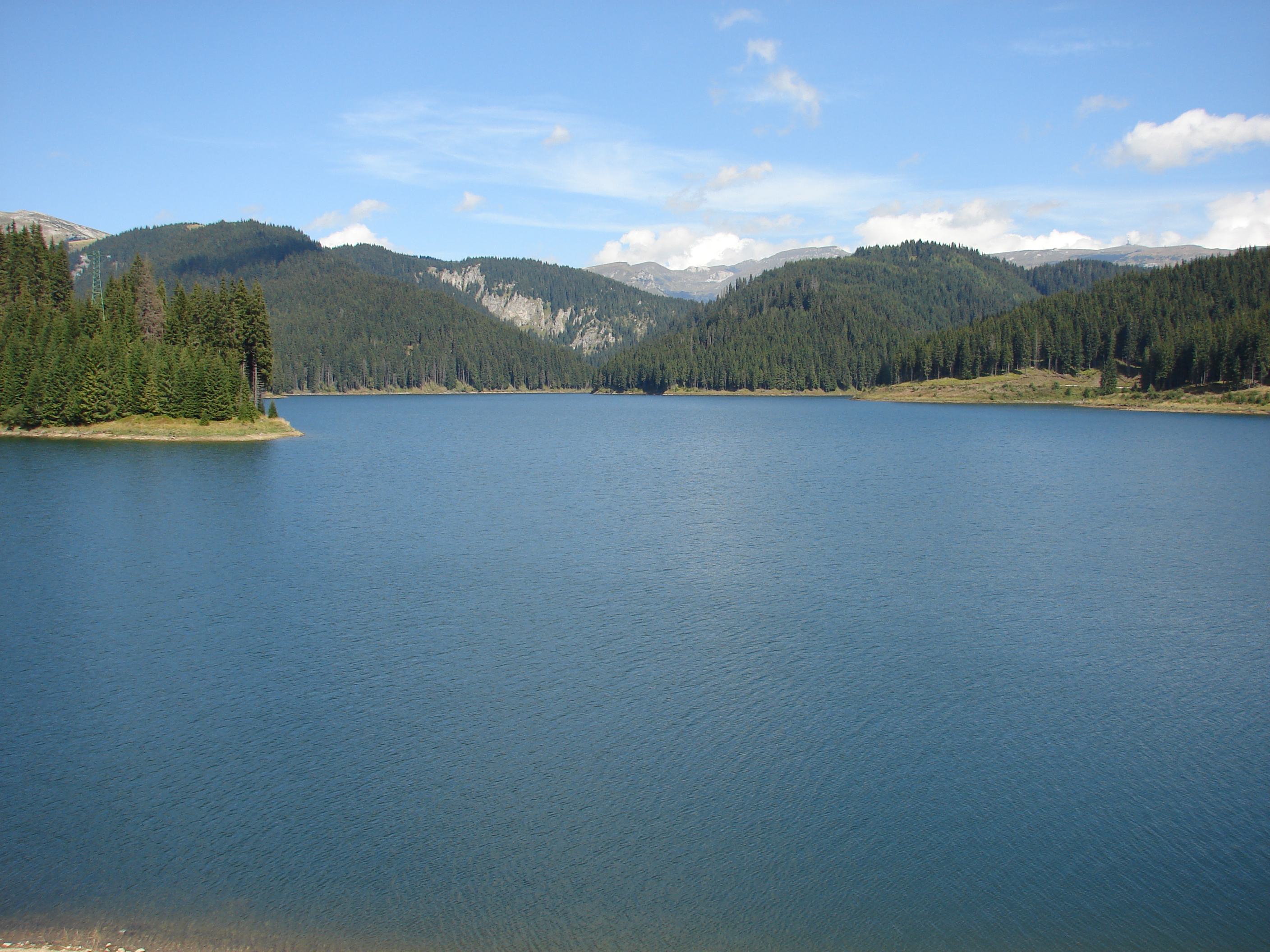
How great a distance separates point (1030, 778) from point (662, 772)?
7.04 m

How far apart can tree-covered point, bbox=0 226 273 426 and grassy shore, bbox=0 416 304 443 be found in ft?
2.63

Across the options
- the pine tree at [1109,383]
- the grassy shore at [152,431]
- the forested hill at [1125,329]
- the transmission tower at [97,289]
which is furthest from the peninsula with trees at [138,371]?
the forested hill at [1125,329]

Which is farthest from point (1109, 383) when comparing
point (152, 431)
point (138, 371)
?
point (138, 371)

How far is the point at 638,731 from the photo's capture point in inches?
691

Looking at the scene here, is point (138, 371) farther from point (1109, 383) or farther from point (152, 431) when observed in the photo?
point (1109, 383)

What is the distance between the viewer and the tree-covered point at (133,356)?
7844 cm

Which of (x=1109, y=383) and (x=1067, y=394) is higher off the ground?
(x=1109, y=383)

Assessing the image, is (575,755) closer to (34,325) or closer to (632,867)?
(632,867)

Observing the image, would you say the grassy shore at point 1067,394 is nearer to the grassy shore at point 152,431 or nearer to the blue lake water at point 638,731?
the blue lake water at point 638,731

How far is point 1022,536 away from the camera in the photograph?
123 ft

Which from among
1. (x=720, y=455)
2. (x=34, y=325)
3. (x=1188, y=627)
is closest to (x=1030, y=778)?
(x=1188, y=627)

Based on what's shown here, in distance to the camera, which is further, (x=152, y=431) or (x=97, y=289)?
(x=97, y=289)

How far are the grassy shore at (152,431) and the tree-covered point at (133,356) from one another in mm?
802

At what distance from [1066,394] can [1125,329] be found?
2360cm
